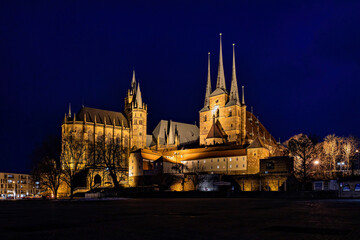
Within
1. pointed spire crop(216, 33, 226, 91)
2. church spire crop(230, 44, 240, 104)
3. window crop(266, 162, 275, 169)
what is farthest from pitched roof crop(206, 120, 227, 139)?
window crop(266, 162, 275, 169)

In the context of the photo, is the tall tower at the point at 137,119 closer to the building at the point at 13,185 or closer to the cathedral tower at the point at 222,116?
the cathedral tower at the point at 222,116

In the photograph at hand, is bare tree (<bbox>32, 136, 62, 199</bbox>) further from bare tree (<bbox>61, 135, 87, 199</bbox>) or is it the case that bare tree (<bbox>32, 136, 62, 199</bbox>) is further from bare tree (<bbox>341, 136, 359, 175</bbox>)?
bare tree (<bbox>341, 136, 359, 175</bbox>)

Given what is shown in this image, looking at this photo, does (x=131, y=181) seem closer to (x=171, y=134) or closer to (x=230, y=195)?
(x=171, y=134)

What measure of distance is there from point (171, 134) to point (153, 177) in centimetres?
4223

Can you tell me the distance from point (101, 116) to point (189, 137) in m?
32.7

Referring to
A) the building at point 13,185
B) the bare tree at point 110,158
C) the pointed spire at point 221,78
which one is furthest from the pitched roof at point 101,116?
the building at point 13,185

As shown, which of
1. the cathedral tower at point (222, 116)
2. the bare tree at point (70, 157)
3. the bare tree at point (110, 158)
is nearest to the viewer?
the bare tree at point (70, 157)

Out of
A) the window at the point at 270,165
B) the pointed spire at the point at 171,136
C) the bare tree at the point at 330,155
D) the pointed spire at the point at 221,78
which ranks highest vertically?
the pointed spire at the point at 221,78

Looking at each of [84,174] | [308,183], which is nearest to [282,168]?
[308,183]

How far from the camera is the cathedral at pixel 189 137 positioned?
3728 inches

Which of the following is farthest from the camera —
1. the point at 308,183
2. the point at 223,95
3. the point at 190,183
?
the point at 223,95

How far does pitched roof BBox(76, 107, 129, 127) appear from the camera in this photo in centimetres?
12676

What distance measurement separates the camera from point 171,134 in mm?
133750

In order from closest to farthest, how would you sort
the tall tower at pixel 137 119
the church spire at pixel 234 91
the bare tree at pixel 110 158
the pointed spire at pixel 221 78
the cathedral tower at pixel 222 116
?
the bare tree at pixel 110 158 < the cathedral tower at pixel 222 116 < the church spire at pixel 234 91 < the pointed spire at pixel 221 78 < the tall tower at pixel 137 119
